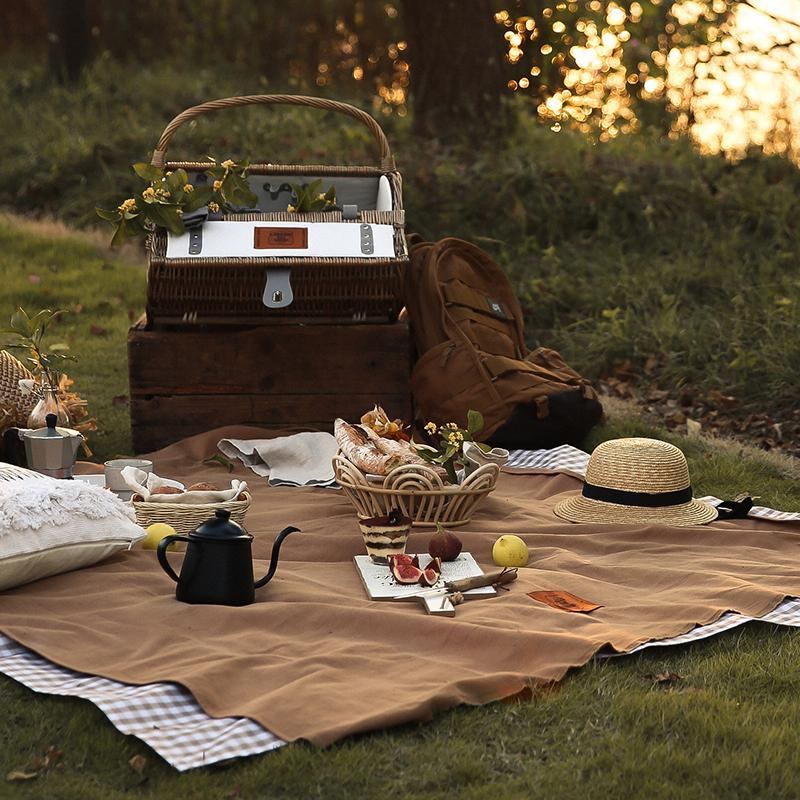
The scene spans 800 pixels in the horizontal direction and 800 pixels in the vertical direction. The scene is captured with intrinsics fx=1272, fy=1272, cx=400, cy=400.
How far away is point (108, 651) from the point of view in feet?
10.2

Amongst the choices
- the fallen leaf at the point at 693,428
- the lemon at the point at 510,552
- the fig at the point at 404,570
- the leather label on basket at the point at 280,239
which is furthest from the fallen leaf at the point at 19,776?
the fallen leaf at the point at 693,428

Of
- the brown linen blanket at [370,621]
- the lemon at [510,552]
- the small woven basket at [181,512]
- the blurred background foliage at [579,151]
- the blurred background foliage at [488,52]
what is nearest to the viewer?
the brown linen blanket at [370,621]

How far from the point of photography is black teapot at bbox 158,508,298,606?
3.33 meters

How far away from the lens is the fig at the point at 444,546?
369cm

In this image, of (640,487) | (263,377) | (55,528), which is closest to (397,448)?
(640,487)

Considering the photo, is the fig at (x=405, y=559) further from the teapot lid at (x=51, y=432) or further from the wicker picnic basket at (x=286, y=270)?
the wicker picnic basket at (x=286, y=270)

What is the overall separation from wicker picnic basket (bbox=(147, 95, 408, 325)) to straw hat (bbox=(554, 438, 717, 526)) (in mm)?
1508

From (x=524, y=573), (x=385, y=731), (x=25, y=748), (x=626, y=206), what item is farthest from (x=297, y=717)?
(x=626, y=206)

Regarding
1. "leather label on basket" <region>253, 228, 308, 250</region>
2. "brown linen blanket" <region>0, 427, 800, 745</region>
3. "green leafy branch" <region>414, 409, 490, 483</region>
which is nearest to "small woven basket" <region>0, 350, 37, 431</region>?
"leather label on basket" <region>253, 228, 308, 250</region>

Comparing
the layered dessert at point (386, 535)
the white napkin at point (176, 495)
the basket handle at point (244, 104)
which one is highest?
the basket handle at point (244, 104)

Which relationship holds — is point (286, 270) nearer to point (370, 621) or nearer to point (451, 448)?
point (451, 448)

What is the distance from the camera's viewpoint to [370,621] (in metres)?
3.25

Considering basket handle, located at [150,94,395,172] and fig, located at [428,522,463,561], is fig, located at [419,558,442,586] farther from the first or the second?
basket handle, located at [150,94,395,172]

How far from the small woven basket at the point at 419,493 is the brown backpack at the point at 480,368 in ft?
4.26
